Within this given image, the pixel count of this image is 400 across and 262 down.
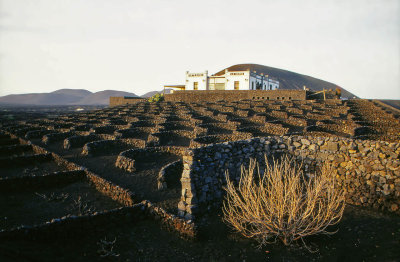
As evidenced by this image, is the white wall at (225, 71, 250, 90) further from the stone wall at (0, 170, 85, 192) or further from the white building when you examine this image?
the stone wall at (0, 170, 85, 192)

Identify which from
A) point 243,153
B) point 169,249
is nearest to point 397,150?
point 243,153

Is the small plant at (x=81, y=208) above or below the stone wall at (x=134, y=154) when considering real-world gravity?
below

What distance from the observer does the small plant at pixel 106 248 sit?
21.9ft

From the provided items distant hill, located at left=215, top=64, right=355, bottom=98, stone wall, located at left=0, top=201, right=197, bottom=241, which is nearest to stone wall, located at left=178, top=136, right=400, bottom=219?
stone wall, located at left=0, top=201, right=197, bottom=241

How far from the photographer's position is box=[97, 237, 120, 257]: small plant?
21.9ft

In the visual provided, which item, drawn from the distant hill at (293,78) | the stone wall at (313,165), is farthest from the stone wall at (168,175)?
the distant hill at (293,78)

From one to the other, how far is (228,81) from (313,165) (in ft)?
147

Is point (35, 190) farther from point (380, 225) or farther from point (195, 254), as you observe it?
point (380, 225)

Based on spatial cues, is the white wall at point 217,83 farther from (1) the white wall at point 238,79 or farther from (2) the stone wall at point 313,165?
(2) the stone wall at point 313,165

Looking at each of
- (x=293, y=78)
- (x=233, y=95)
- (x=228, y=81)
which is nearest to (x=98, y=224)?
(x=233, y=95)

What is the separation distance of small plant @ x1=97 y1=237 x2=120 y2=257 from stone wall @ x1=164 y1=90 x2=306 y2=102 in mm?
38461

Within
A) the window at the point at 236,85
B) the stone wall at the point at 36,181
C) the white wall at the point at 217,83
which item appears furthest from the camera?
the white wall at the point at 217,83

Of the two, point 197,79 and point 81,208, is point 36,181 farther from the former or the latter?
point 197,79

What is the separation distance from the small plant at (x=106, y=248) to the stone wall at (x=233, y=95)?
38.5 m
